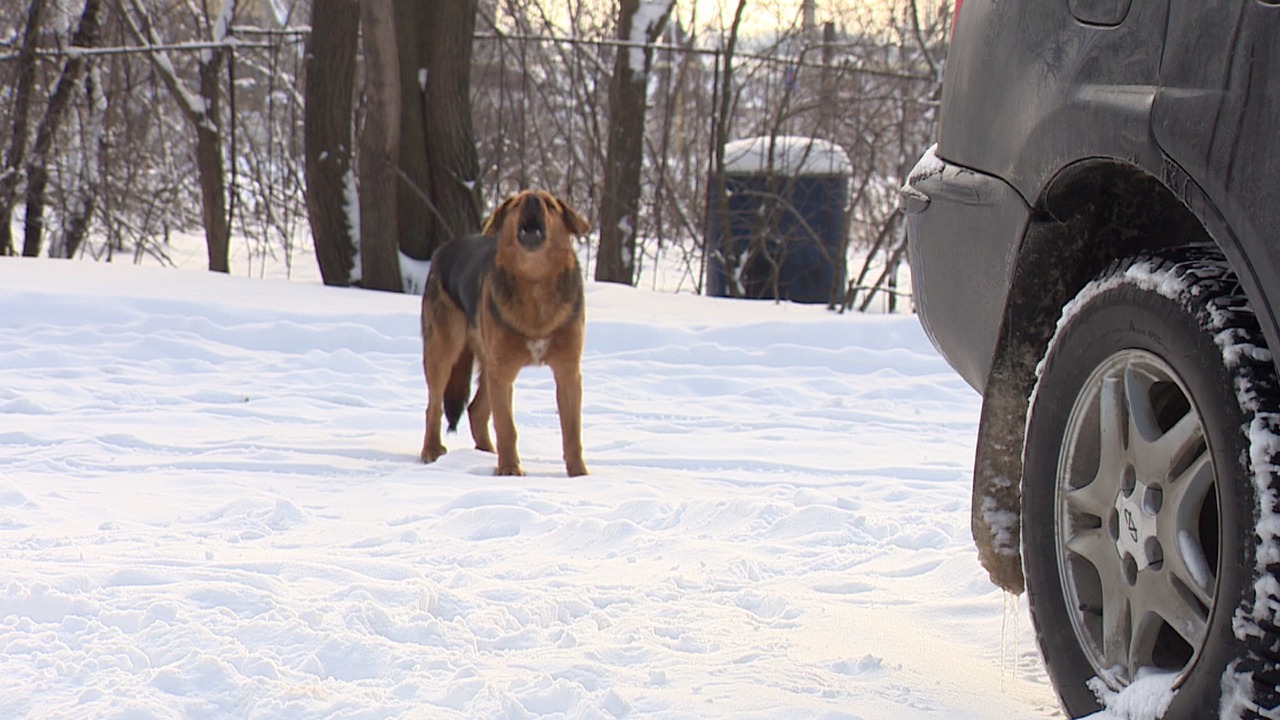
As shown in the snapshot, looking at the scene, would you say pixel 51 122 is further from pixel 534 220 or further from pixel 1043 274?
pixel 1043 274

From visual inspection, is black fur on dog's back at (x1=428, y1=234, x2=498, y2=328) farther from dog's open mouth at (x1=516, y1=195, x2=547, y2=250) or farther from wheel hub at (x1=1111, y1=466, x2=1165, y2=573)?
wheel hub at (x1=1111, y1=466, x2=1165, y2=573)

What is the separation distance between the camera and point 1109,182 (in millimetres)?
2410

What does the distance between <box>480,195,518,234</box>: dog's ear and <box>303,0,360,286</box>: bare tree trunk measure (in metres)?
6.10

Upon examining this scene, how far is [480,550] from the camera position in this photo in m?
4.08

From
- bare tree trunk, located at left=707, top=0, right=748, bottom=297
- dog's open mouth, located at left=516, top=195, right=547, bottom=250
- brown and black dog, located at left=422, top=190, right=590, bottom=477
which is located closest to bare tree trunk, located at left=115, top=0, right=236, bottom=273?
bare tree trunk, located at left=707, top=0, right=748, bottom=297

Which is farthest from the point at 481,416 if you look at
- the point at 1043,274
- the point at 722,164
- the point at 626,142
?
the point at 626,142

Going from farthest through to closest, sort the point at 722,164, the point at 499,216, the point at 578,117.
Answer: the point at 578,117 → the point at 722,164 → the point at 499,216

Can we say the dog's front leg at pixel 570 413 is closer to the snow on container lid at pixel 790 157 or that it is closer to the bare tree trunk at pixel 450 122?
the bare tree trunk at pixel 450 122

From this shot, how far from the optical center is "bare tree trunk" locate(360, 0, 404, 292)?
11.5m

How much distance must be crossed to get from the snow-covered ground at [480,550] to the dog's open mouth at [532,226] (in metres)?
1.02

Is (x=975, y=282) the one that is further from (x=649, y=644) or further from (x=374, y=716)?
(x=374, y=716)

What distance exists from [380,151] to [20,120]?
5055 millimetres

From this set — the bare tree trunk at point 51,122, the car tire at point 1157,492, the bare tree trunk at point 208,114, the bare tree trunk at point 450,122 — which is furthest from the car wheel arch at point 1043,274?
the bare tree trunk at point 51,122

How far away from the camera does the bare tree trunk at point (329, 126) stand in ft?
40.1
